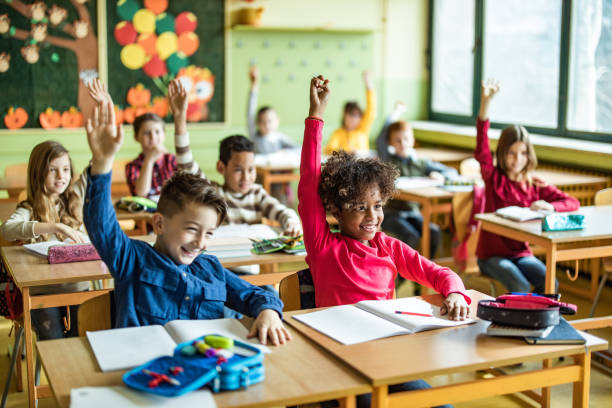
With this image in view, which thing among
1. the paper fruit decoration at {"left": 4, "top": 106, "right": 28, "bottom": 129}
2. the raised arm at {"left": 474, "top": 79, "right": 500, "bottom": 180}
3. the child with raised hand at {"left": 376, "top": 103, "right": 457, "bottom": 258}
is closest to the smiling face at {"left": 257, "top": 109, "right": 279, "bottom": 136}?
the child with raised hand at {"left": 376, "top": 103, "right": 457, "bottom": 258}

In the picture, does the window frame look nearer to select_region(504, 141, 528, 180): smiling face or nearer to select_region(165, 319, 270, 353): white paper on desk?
select_region(504, 141, 528, 180): smiling face

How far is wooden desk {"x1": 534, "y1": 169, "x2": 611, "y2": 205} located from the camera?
4562 millimetres

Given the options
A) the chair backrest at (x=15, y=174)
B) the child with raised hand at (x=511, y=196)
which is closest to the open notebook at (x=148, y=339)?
the child with raised hand at (x=511, y=196)

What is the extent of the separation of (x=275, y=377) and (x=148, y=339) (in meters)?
0.35

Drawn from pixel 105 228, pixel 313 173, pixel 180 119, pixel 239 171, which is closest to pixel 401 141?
pixel 239 171

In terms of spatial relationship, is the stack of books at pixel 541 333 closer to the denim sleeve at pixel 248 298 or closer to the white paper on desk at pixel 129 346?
the denim sleeve at pixel 248 298

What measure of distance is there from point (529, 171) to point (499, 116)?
95.3 inches

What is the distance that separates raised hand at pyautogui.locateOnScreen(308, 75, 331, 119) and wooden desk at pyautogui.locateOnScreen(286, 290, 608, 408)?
694 mm

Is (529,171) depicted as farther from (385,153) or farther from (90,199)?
(90,199)

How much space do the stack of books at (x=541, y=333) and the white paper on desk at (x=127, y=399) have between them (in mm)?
747

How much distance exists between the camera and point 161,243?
1.95 metres

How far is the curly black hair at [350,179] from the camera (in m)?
2.19

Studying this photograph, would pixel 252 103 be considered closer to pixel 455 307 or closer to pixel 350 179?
pixel 350 179

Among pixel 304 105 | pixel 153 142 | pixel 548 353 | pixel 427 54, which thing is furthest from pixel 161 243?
pixel 427 54
